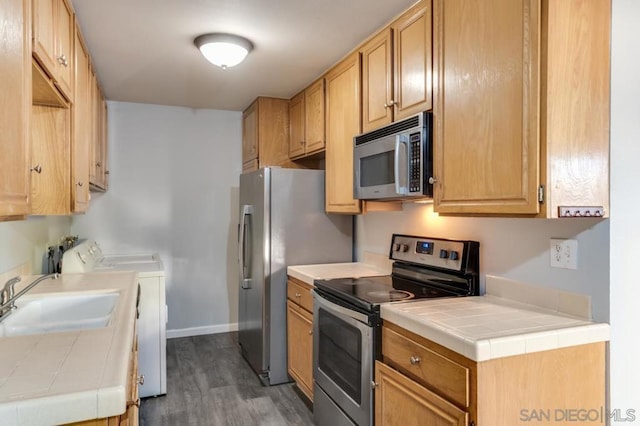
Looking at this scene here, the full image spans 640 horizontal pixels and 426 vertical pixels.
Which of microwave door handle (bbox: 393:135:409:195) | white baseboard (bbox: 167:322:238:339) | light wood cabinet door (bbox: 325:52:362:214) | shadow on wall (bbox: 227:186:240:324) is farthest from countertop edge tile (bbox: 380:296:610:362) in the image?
white baseboard (bbox: 167:322:238:339)

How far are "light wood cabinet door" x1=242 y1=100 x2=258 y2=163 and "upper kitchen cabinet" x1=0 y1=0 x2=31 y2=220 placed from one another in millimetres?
2643

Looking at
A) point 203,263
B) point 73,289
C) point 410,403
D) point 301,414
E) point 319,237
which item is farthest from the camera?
point 203,263

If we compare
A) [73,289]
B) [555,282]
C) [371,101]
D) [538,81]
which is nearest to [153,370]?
[73,289]

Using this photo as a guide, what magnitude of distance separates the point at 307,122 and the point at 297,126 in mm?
246

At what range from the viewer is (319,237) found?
3125mm

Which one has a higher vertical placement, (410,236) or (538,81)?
(538,81)

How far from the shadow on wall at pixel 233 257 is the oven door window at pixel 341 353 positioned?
2175mm

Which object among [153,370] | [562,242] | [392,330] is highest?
[562,242]

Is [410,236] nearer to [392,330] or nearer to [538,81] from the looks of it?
[392,330]

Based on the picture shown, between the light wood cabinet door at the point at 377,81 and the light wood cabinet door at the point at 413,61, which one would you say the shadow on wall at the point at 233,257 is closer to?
the light wood cabinet door at the point at 377,81

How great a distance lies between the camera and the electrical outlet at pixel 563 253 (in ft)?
5.25

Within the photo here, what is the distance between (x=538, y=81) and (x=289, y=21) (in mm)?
1338

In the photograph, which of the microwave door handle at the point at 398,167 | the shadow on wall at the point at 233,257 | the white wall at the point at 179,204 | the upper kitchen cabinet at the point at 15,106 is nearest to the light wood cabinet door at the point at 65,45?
the upper kitchen cabinet at the point at 15,106

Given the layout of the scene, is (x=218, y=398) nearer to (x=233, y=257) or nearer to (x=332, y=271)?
(x=332, y=271)
